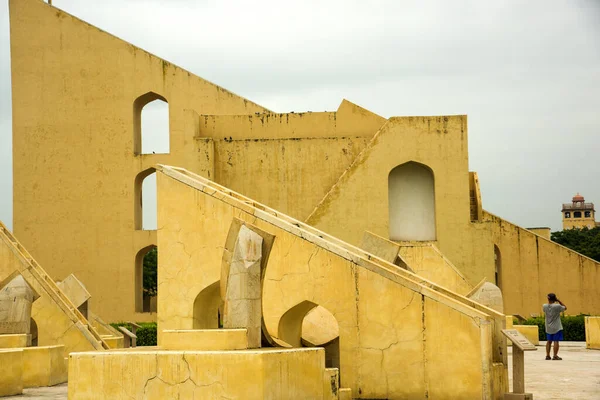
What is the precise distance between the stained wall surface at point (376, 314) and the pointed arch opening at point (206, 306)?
1.18 feet

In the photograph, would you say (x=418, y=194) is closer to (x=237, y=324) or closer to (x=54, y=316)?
(x=54, y=316)

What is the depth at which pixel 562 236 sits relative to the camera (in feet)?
186

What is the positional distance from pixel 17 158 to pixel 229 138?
6.23 meters

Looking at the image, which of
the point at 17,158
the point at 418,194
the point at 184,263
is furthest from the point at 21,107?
the point at 184,263

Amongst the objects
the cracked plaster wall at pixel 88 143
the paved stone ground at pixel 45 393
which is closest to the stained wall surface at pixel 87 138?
the cracked plaster wall at pixel 88 143

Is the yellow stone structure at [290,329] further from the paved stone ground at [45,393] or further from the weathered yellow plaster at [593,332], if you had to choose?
the weathered yellow plaster at [593,332]

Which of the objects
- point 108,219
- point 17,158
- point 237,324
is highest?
point 17,158

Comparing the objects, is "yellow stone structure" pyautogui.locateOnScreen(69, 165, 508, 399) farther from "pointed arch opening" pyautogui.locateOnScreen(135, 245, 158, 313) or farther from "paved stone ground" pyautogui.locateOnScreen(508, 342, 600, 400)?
"pointed arch opening" pyautogui.locateOnScreen(135, 245, 158, 313)

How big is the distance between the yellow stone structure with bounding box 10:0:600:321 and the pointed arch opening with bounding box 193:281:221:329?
25.9 ft

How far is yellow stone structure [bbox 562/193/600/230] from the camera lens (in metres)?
91.8

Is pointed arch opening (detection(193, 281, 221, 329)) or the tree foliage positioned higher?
the tree foliage

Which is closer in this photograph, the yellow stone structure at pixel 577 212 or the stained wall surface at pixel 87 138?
the stained wall surface at pixel 87 138

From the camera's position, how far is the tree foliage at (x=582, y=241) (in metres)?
46.4

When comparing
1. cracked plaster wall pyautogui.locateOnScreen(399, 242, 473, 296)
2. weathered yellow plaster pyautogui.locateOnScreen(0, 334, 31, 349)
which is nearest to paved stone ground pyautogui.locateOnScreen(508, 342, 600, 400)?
cracked plaster wall pyautogui.locateOnScreen(399, 242, 473, 296)
